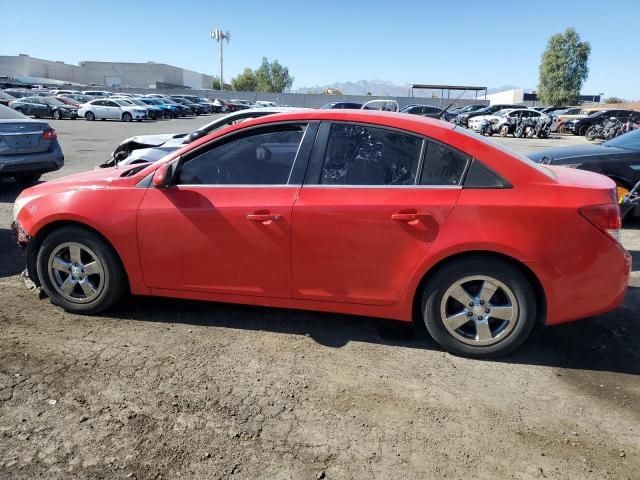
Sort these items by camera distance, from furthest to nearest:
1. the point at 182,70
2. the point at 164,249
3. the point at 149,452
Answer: the point at 182,70, the point at 164,249, the point at 149,452

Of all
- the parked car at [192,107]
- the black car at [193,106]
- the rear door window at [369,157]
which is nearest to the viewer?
the rear door window at [369,157]

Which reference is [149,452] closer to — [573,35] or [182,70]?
[573,35]

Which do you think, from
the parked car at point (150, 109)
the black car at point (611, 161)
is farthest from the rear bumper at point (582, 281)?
the parked car at point (150, 109)

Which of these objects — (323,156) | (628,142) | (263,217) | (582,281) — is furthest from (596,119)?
(263,217)

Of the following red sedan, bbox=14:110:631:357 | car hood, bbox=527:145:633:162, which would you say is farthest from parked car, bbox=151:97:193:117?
red sedan, bbox=14:110:631:357

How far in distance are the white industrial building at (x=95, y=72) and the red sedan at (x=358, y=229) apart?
10737 cm

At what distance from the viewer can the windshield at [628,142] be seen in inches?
280

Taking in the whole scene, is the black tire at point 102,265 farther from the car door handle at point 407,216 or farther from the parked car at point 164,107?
the parked car at point 164,107

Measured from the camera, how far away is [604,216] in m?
3.33

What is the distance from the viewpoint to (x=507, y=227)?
329cm

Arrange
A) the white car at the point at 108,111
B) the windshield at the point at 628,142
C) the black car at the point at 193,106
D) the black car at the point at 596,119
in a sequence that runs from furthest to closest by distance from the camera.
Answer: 1. the black car at the point at 193,106
2. the white car at the point at 108,111
3. the black car at the point at 596,119
4. the windshield at the point at 628,142

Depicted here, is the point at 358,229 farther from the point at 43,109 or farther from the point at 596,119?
the point at 43,109

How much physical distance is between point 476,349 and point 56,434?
2.61 metres

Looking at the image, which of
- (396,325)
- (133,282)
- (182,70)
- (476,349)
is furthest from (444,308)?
(182,70)
